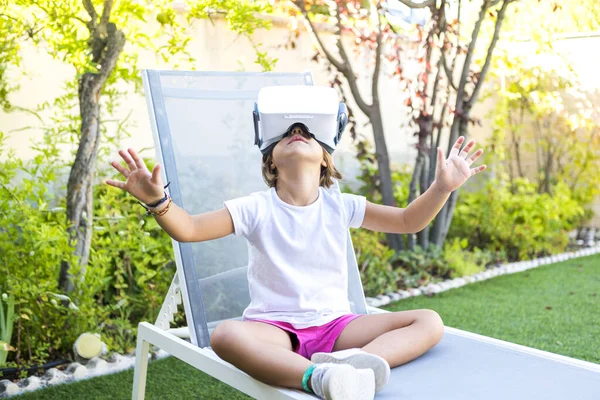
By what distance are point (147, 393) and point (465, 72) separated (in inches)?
151

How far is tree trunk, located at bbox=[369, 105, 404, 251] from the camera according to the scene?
5.80 metres

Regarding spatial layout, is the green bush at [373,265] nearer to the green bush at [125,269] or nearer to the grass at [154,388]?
the green bush at [125,269]

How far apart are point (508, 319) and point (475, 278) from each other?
4.35 feet

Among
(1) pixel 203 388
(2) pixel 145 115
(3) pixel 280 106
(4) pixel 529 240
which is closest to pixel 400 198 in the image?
(4) pixel 529 240

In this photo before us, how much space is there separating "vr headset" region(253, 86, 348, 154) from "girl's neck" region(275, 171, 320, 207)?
0.13 m

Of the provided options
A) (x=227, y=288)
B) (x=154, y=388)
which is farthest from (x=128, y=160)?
(x=154, y=388)

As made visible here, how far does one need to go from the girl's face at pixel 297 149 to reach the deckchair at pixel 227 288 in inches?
21.4

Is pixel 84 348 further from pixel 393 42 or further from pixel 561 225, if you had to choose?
pixel 561 225

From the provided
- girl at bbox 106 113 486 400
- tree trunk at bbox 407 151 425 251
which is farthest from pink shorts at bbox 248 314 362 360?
tree trunk at bbox 407 151 425 251

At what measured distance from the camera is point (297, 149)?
7.76 ft

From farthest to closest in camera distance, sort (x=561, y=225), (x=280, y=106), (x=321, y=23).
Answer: (x=561, y=225) < (x=321, y=23) < (x=280, y=106)

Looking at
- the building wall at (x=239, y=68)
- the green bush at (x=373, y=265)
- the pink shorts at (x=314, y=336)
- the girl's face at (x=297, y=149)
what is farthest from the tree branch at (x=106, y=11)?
the green bush at (x=373, y=265)

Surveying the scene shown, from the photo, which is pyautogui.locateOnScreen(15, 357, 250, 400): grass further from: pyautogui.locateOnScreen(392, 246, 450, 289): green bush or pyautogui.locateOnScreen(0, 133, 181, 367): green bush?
pyautogui.locateOnScreen(392, 246, 450, 289): green bush

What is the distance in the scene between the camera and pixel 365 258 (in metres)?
5.33
